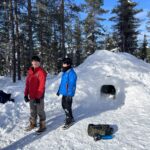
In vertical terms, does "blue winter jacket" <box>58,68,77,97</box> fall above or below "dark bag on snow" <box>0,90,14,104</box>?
above

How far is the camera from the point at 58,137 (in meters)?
6.74

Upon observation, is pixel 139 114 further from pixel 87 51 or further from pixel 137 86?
pixel 87 51

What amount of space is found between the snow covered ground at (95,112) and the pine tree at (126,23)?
21.0 metres

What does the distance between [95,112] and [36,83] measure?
2865 mm

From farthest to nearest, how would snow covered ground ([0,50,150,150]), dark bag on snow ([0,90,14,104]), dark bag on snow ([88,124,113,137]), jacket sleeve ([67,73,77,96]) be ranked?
dark bag on snow ([0,90,14,104])
jacket sleeve ([67,73,77,96])
dark bag on snow ([88,124,113,137])
snow covered ground ([0,50,150,150])

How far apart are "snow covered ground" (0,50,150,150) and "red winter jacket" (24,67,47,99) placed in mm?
1084

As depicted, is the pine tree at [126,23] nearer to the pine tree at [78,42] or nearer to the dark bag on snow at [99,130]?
the pine tree at [78,42]

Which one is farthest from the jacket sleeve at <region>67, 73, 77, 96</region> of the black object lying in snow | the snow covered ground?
the black object lying in snow

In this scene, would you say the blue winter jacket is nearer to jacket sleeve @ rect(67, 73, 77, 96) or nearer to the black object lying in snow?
jacket sleeve @ rect(67, 73, 77, 96)

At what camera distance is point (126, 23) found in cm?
3338

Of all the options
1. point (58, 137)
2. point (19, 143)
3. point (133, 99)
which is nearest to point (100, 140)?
point (58, 137)

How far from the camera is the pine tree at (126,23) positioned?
3328 centimetres

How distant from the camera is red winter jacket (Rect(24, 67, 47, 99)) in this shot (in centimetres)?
702

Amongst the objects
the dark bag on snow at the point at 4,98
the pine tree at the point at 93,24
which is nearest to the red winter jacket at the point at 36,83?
the dark bag on snow at the point at 4,98
